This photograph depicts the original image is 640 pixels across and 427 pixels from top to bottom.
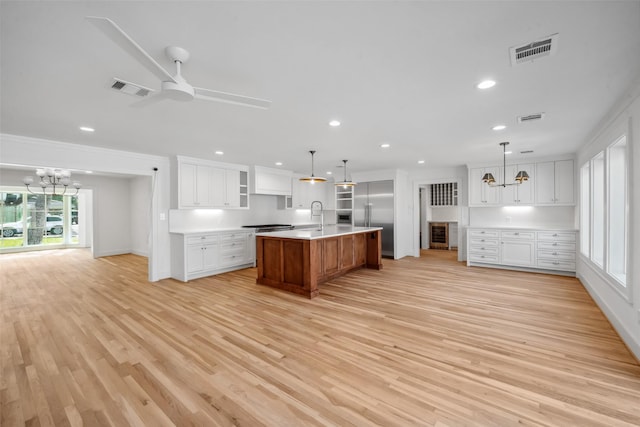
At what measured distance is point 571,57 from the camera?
204 centimetres

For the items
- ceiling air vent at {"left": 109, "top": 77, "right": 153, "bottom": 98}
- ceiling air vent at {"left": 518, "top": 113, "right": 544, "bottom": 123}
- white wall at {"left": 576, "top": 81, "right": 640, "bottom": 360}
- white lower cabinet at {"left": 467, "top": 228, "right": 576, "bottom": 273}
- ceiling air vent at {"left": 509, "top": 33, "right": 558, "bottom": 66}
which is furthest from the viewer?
white lower cabinet at {"left": 467, "top": 228, "right": 576, "bottom": 273}

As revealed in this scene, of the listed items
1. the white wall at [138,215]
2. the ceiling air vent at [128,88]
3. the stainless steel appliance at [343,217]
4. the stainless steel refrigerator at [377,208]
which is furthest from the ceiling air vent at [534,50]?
the white wall at [138,215]

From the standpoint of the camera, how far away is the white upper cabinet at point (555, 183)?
5.78m

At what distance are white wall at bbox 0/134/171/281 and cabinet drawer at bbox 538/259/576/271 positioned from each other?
7914mm

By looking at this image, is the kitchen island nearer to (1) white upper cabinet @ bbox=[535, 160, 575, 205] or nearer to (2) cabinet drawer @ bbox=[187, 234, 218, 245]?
(2) cabinet drawer @ bbox=[187, 234, 218, 245]

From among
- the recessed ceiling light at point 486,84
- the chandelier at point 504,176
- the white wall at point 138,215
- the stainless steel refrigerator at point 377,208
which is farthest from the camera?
the white wall at point 138,215

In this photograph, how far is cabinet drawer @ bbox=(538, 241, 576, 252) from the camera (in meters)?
5.55

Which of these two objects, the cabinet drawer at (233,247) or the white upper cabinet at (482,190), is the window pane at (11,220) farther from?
the white upper cabinet at (482,190)

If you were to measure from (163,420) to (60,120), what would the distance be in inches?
142

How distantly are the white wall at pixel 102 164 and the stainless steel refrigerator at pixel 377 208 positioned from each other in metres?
5.14

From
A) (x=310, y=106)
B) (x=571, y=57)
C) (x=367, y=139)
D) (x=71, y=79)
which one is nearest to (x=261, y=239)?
(x=367, y=139)

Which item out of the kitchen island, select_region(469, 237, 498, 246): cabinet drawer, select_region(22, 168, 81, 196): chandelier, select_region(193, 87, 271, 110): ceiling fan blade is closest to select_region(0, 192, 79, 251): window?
select_region(22, 168, 81, 196): chandelier

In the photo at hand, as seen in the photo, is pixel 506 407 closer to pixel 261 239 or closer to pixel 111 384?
pixel 111 384

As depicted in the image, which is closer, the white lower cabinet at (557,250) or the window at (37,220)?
the white lower cabinet at (557,250)
